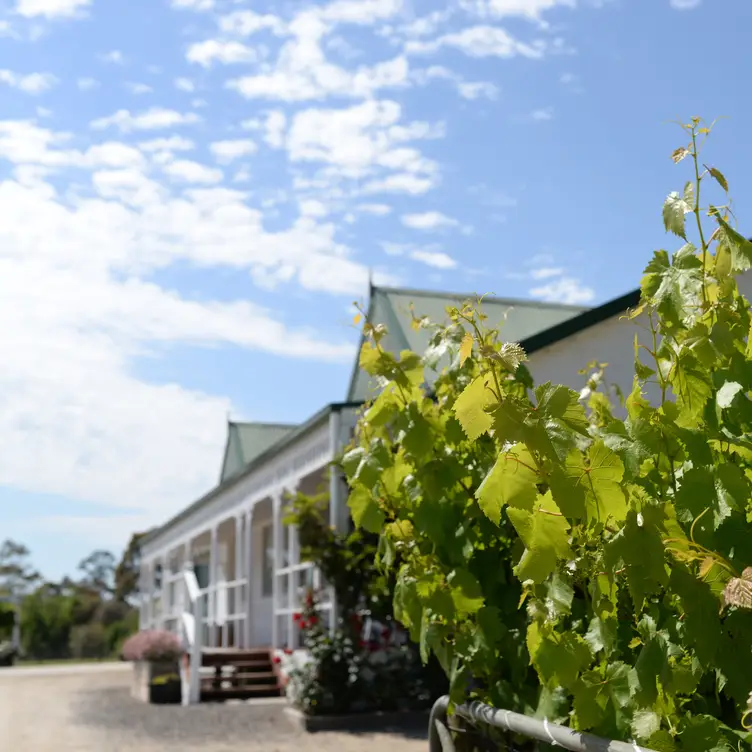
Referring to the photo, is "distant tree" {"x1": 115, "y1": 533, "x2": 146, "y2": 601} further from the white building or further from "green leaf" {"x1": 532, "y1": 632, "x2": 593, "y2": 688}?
"green leaf" {"x1": 532, "y1": 632, "x2": 593, "y2": 688}

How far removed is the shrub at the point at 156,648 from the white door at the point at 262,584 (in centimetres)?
340

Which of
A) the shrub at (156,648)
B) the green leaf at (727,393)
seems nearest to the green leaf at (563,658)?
the green leaf at (727,393)

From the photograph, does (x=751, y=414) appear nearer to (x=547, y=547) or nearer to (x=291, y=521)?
(x=547, y=547)

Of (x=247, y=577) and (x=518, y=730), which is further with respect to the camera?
(x=247, y=577)

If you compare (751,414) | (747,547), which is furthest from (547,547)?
(751,414)

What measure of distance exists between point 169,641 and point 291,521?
17.6 ft

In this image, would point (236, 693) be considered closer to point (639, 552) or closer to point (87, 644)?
point (639, 552)

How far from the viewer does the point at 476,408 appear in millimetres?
1727

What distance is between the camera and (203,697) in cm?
1472

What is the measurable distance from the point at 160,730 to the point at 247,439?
12.2m

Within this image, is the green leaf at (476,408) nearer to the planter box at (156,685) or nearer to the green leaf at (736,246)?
the green leaf at (736,246)

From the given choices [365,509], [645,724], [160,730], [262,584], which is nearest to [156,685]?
[160,730]

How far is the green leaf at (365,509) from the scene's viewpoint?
2879mm

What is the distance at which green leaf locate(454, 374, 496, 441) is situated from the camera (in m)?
1.72
